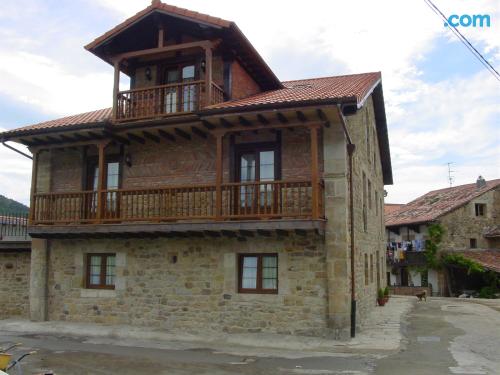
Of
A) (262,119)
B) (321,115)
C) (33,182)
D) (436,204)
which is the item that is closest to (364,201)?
(321,115)

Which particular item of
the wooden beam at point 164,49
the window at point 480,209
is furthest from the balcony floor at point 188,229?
the window at point 480,209

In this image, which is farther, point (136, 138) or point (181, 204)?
point (136, 138)

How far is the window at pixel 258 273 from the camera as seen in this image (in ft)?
42.1

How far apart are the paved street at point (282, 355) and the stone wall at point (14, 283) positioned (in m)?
1.82

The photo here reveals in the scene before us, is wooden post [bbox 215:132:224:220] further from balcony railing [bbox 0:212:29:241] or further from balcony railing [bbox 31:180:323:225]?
balcony railing [bbox 0:212:29:241]

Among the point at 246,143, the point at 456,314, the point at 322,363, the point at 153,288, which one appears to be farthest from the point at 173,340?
the point at 456,314

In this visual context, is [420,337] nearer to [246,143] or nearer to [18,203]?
[246,143]

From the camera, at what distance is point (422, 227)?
34.5 meters

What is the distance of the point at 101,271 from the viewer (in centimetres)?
1482

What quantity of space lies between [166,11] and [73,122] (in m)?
4.49

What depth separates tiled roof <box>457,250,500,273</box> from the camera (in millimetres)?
29836

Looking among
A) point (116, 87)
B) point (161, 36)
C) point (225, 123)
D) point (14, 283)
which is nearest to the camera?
point (225, 123)

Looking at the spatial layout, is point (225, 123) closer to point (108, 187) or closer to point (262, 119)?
point (262, 119)

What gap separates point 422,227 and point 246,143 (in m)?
24.3
